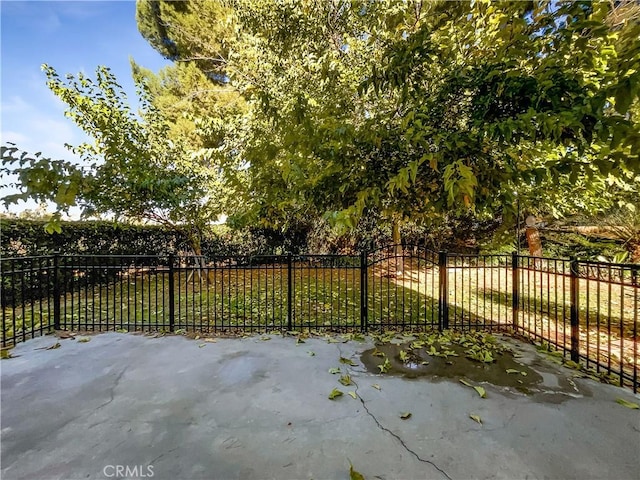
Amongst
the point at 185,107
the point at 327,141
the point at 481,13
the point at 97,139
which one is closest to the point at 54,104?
the point at 97,139

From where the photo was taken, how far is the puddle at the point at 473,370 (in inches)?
114

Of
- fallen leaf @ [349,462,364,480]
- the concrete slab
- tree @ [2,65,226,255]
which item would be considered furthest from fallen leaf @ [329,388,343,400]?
tree @ [2,65,226,255]

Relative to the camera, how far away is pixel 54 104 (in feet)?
23.7

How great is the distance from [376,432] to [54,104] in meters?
9.49

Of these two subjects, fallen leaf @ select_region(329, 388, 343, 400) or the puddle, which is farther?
the puddle

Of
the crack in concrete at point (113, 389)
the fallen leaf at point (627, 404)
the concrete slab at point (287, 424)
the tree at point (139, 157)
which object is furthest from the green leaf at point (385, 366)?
the tree at point (139, 157)

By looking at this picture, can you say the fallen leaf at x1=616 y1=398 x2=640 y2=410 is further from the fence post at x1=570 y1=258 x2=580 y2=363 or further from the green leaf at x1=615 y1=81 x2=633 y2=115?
the green leaf at x1=615 y1=81 x2=633 y2=115

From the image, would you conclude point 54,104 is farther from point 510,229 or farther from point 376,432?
point 510,229

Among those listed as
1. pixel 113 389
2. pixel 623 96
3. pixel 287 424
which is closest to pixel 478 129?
pixel 623 96

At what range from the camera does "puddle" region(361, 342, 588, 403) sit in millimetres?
2900

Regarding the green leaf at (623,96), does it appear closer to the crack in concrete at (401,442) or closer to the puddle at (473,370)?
the crack in concrete at (401,442)

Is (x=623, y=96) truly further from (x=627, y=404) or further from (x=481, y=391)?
(x=627, y=404)
